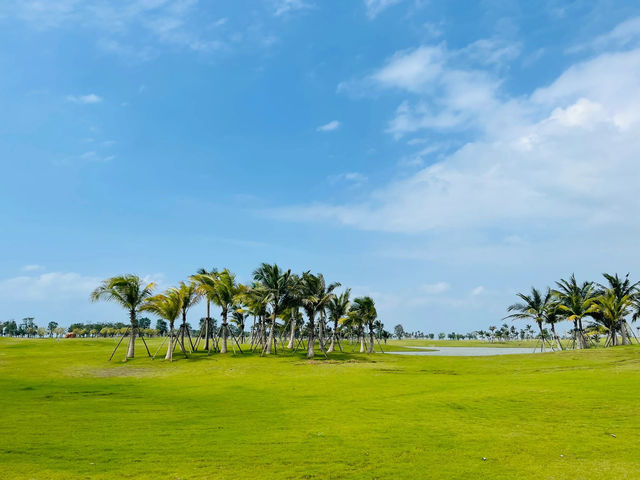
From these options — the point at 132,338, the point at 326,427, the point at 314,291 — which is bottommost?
the point at 326,427

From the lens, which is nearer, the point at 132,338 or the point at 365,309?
the point at 132,338

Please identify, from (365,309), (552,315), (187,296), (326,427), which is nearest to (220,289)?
(187,296)

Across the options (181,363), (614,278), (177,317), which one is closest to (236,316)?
(177,317)

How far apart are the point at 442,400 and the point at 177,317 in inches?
1666

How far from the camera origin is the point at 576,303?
228 feet

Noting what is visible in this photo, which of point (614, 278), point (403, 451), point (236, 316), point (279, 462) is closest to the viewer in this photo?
point (279, 462)

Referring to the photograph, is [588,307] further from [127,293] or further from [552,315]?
[127,293]

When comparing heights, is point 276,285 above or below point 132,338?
above

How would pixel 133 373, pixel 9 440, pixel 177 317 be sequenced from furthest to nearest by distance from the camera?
pixel 177 317
pixel 133 373
pixel 9 440

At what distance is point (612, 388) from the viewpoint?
84.0 ft

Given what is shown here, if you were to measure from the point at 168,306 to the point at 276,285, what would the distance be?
15.4 metres

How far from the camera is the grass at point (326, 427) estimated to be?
12055 mm

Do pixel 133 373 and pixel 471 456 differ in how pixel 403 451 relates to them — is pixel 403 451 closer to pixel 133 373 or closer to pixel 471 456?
pixel 471 456

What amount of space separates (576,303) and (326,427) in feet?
222
